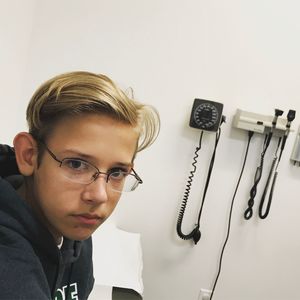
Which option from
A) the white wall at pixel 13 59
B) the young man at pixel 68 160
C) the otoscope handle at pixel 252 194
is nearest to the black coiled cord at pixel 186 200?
the otoscope handle at pixel 252 194

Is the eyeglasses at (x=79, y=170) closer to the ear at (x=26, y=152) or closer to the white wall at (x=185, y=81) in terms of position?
the ear at (x=26, y=152)

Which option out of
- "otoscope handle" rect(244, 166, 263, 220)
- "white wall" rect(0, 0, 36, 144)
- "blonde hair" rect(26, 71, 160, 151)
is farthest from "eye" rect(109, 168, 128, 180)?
"otoscope handle" rect(244, 166, 263, 220)

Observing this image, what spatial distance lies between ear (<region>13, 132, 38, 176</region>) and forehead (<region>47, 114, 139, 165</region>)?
0.05 metres

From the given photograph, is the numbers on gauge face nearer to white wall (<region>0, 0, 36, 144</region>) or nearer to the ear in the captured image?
white wall (<region>0, 0, 36, 144</region>)

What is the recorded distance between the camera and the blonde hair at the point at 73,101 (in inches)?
26.5

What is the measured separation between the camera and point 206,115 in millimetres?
1630

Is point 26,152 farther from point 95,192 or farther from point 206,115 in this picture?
point 206,115

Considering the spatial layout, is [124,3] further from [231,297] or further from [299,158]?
[231,297]

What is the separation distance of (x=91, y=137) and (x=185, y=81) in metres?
1.10

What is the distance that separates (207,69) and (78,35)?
69 cm

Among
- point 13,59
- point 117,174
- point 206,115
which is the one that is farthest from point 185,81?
point 117,174

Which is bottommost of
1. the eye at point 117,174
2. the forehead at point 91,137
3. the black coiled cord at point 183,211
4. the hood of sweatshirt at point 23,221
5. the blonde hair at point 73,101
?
the black coiled cord at point 183,211

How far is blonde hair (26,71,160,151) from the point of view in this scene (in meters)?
0.67

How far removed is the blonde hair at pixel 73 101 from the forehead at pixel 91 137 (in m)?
0.01
